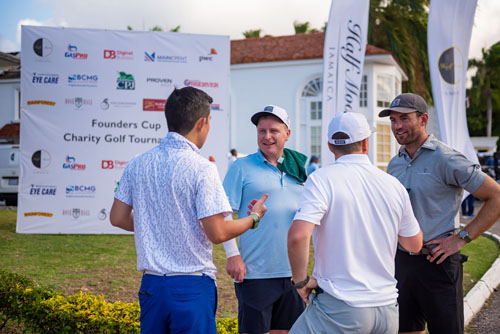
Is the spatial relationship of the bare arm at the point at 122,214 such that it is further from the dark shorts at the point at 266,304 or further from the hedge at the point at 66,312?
the hedge at the point at 66,312

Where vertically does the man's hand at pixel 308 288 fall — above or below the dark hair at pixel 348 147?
below

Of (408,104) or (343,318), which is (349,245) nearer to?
(343,318)

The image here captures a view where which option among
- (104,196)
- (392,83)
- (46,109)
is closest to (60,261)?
(104,196)

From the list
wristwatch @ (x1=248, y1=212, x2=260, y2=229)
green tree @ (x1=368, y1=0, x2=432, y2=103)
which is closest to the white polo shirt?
wristwatch @ (x1=248, y1=212, x2=260, y2=229)

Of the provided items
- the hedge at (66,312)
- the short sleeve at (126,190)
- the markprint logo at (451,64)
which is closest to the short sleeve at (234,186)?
the short sleeve at (126,190)

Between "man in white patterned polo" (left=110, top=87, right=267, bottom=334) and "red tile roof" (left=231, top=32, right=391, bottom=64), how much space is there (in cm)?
2531

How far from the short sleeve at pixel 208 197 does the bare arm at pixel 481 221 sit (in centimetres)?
168

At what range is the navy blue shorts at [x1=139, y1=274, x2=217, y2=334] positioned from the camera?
2633mm

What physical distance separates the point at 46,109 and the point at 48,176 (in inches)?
56.6

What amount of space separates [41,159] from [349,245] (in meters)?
9.46

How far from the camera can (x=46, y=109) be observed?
10.7 metres

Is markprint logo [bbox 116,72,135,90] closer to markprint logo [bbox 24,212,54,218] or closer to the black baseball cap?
markprint logo [bbox 24,212,54,218]

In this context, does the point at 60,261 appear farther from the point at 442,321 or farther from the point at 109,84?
the point at 442,321

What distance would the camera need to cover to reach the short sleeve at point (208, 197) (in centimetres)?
261
